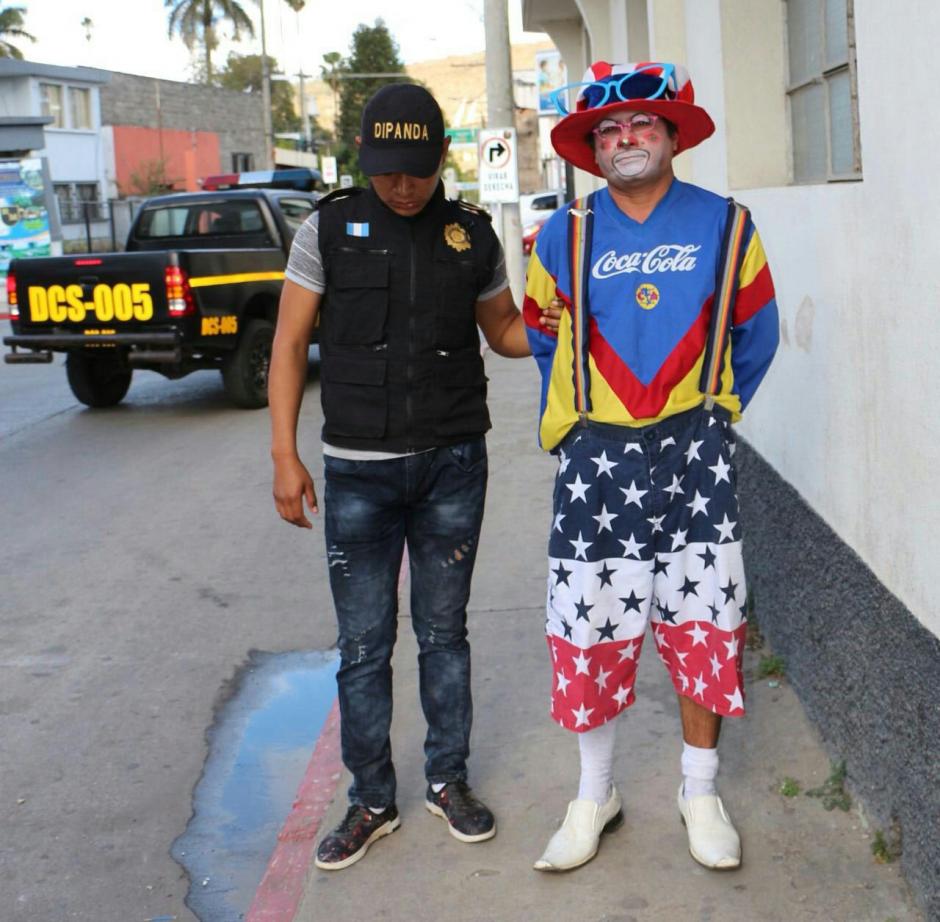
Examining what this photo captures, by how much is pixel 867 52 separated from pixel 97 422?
9.36 m

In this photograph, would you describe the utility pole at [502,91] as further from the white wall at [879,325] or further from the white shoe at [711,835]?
the white shoe at [711,835]

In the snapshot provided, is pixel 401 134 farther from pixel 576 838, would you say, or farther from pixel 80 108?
pixel 80 108

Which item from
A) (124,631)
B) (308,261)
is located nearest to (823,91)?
(308,261)

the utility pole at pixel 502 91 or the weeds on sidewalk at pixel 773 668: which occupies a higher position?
the utility pole at pixel 502 91

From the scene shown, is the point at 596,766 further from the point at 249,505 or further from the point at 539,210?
the point at 539,210

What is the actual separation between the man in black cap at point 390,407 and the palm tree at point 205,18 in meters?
82.2

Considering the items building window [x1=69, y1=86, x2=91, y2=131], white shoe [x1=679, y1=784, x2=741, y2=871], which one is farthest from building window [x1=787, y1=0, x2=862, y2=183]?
building window [x1=69, y1=86, x2=91, y2=131]

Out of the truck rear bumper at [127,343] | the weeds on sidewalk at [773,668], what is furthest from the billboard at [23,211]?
the weeds on sidewalk at [773,668]

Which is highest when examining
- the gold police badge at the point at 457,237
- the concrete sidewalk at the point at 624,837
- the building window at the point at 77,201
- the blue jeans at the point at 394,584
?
the building window at the point at 77,201

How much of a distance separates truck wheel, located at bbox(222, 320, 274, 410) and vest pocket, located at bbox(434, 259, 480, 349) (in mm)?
8461

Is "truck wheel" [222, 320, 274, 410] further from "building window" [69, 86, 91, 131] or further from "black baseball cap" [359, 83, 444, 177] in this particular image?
"building window" [69, 86, 91, 131]

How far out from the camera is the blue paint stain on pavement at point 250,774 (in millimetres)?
3803

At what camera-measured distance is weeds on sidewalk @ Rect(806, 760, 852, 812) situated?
3771mm

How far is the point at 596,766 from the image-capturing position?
3598 millimetres
